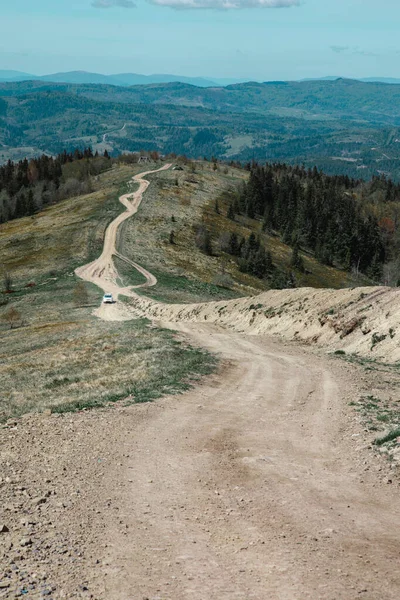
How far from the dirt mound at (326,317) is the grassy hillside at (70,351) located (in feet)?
27.2

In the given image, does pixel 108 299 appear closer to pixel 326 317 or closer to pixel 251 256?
pixel 326 317

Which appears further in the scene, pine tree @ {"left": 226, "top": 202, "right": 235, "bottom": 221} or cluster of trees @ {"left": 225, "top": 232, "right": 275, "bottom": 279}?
pine tree @ {"left": 226, "top": 202, "right": 235, "bottom": 221}

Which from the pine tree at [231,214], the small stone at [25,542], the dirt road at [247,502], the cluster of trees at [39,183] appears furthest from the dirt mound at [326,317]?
the cluster of trees at [39,183]

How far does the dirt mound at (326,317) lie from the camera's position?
105 ft

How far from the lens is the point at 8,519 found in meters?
12.7

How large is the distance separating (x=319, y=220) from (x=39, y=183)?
86383 mm

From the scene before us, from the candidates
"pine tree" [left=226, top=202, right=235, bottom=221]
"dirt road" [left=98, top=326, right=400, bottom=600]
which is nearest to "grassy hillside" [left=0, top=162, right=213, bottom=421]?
"dirt road" [left=98, top=326, right=400, bottom=600]

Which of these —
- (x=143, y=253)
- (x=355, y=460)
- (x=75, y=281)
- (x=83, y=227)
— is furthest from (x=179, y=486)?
(x=83, y=227)

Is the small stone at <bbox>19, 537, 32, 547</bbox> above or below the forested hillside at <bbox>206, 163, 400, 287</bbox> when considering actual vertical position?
above

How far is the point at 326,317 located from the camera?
36.8m

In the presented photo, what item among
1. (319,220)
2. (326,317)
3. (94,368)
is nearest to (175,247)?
(319,220)

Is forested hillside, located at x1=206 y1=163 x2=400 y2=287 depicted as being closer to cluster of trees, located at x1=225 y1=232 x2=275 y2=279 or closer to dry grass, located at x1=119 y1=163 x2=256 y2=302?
cluster of trees, located at x1=225 y1=232 x2=275 y2=279

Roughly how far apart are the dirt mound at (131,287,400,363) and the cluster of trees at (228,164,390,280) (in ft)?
251

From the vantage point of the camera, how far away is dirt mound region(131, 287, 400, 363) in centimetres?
3190
